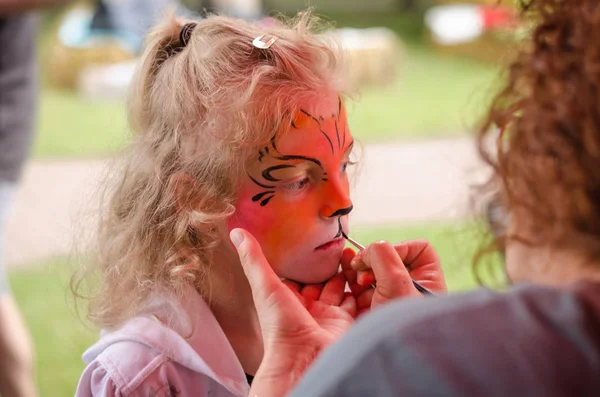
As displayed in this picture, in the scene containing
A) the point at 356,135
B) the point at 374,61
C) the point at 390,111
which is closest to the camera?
the point at 356,135

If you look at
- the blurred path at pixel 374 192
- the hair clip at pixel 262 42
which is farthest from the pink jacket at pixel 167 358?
the blurred path at pixel 374 192

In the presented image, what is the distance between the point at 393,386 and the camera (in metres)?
0.56

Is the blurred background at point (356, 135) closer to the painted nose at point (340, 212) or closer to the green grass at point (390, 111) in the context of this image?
the green grass at point (390, 111)

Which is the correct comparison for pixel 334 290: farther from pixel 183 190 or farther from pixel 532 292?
pixel 532 292

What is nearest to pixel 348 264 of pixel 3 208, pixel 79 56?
pixel 3 208

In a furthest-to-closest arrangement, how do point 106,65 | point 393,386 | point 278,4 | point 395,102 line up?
point 278,4
point 106,65
point 395,102
point 393,386

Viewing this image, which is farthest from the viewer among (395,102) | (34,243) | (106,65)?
(106,65)

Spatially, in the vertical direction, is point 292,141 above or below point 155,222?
above

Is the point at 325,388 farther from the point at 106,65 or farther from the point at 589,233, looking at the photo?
the point at 106,65

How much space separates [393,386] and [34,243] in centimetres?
357

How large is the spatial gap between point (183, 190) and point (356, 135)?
383 cm

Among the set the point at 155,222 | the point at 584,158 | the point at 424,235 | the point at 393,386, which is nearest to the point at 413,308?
the point at 393,386

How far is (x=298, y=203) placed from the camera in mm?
1153

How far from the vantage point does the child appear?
1.15m
